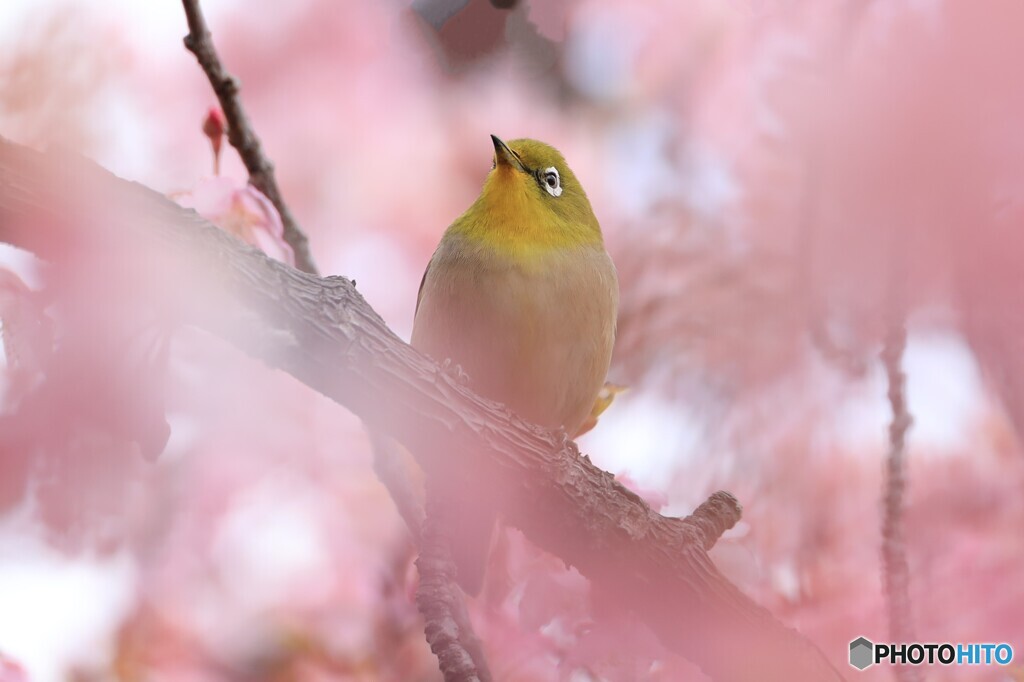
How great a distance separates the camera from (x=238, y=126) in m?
1.56

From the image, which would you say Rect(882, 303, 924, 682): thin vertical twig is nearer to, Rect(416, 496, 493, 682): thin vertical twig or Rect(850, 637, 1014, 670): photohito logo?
Rect(850, 637, 1014, 670): photohito logo

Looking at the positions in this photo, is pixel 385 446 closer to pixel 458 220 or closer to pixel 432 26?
pixel 458 220

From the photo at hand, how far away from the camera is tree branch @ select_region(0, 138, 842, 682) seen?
1204mm

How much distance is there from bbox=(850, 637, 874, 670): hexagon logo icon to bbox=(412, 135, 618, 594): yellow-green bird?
65 centimetres

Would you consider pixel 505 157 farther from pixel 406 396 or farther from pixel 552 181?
pixel 406 396

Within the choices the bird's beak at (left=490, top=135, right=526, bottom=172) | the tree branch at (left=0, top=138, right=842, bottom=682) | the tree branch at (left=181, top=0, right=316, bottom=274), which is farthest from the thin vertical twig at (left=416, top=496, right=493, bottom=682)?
the bird's beak at (left=490, top=135, right=526, bottom=172)

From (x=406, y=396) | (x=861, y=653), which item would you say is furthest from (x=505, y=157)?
(x=861, y=653)

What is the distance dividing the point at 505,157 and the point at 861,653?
110cm

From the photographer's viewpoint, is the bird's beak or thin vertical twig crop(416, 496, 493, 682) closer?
thin vertical twig crop(416, 496, 493, 682)

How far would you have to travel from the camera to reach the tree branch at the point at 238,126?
1.47 meters

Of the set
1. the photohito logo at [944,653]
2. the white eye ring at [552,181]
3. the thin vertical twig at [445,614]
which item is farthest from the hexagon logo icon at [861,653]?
the white eye ring at [552,181]

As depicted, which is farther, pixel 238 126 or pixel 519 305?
pixel 519 305

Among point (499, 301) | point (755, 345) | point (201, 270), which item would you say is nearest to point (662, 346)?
point (755, 345)

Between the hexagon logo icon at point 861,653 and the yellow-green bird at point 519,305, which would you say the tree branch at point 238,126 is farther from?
the hexagon logo icon at point 861,653
